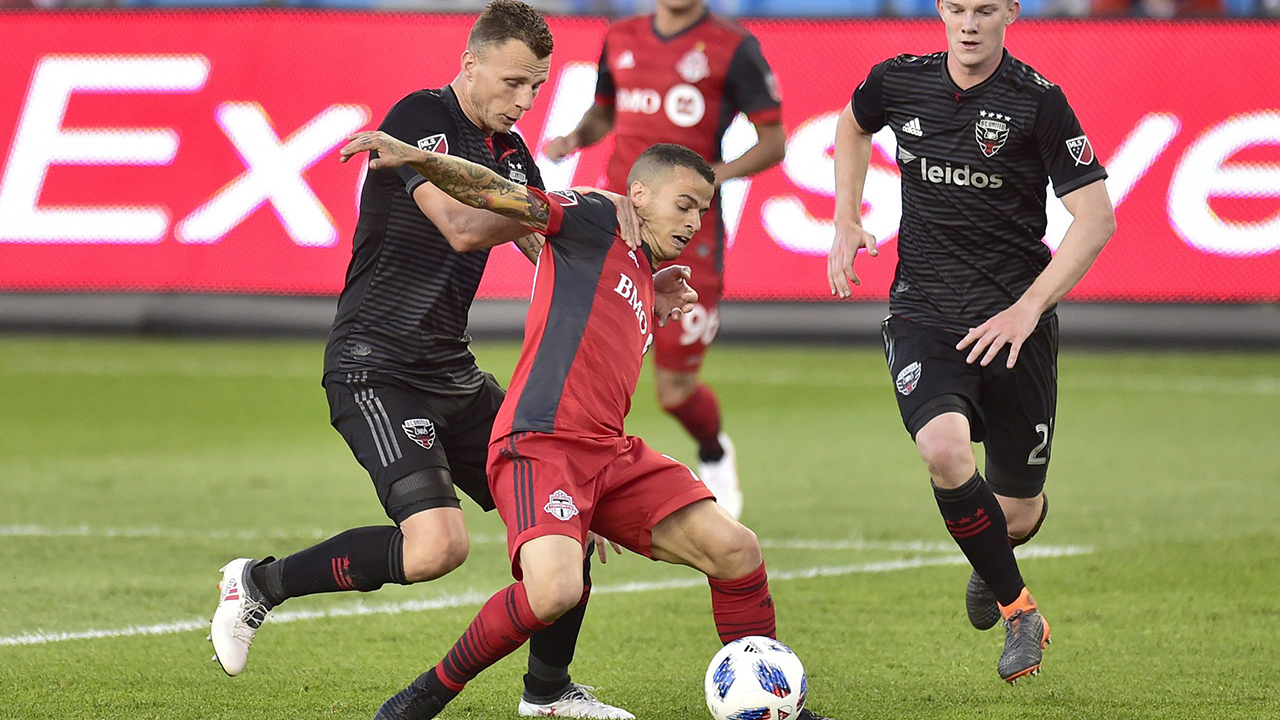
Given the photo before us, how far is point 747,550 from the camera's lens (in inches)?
172

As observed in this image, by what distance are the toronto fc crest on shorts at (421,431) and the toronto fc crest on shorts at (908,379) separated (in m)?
1.48

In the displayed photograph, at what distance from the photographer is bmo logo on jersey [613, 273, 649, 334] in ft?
14.6

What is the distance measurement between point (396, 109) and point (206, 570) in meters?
2.56

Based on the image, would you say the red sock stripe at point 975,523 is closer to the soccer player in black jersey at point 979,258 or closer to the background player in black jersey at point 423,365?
the soccer player in black jersey at point 979,258

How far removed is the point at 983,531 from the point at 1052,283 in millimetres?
779

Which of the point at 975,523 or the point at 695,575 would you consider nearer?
the point at 975,523

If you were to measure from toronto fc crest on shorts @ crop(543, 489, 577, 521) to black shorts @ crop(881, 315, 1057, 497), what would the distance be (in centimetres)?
133

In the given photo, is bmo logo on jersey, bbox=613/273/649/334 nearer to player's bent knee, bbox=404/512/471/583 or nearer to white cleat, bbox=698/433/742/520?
player's bent knee, bbox=404/512/471/583

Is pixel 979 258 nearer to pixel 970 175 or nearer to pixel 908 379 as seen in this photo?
pixel 970 175

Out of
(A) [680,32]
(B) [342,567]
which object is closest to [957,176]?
(B) [342,567]

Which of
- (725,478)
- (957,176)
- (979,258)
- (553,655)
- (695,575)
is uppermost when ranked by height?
(957,176)

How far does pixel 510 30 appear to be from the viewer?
15.3ft

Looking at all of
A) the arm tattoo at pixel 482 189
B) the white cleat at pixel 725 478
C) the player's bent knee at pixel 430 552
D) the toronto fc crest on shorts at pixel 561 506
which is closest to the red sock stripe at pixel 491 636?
the toronto fc crest on shorts at pixel 561 506

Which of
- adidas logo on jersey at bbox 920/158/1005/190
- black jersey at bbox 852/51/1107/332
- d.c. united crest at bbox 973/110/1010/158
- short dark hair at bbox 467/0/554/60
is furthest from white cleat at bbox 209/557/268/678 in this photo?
d.c. united crest at bbox 973/110/1010/158
